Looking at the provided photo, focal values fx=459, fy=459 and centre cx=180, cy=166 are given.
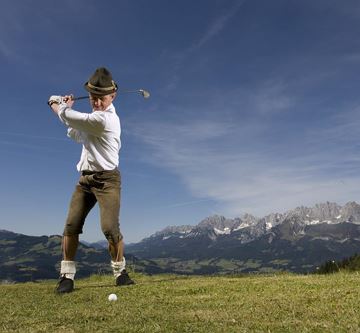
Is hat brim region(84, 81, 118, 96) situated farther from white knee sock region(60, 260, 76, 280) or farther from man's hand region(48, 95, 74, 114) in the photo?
white knee sock region(60, 260, 76, 280)

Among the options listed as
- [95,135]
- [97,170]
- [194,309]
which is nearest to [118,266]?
[97,170]

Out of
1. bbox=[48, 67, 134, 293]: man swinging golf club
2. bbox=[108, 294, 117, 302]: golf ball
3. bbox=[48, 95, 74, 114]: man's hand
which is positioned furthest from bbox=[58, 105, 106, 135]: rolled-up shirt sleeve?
bbox=[108, 294, 117, 302]: golf ball

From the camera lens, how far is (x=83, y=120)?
9562 millimetres

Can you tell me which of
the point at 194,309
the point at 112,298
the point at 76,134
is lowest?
the point at 194,309

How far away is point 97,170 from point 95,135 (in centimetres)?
78

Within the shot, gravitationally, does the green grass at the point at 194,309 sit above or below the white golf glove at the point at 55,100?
below

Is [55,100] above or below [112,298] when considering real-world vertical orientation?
above

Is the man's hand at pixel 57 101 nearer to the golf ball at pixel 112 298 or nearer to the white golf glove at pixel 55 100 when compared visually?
the white golf glove at pixel 55 100

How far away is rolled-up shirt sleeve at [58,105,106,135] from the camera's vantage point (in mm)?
9555

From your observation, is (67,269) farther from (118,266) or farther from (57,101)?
(57,101)

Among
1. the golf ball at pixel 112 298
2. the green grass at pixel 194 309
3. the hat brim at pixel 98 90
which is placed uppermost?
the hat brim at pixel 98 90

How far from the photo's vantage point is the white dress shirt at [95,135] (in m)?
9.62

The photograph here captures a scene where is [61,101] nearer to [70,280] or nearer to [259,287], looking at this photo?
[70,280]

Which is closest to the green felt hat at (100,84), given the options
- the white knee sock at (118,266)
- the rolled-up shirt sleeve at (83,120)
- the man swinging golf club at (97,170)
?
the man swinging golf club at (97,170)
